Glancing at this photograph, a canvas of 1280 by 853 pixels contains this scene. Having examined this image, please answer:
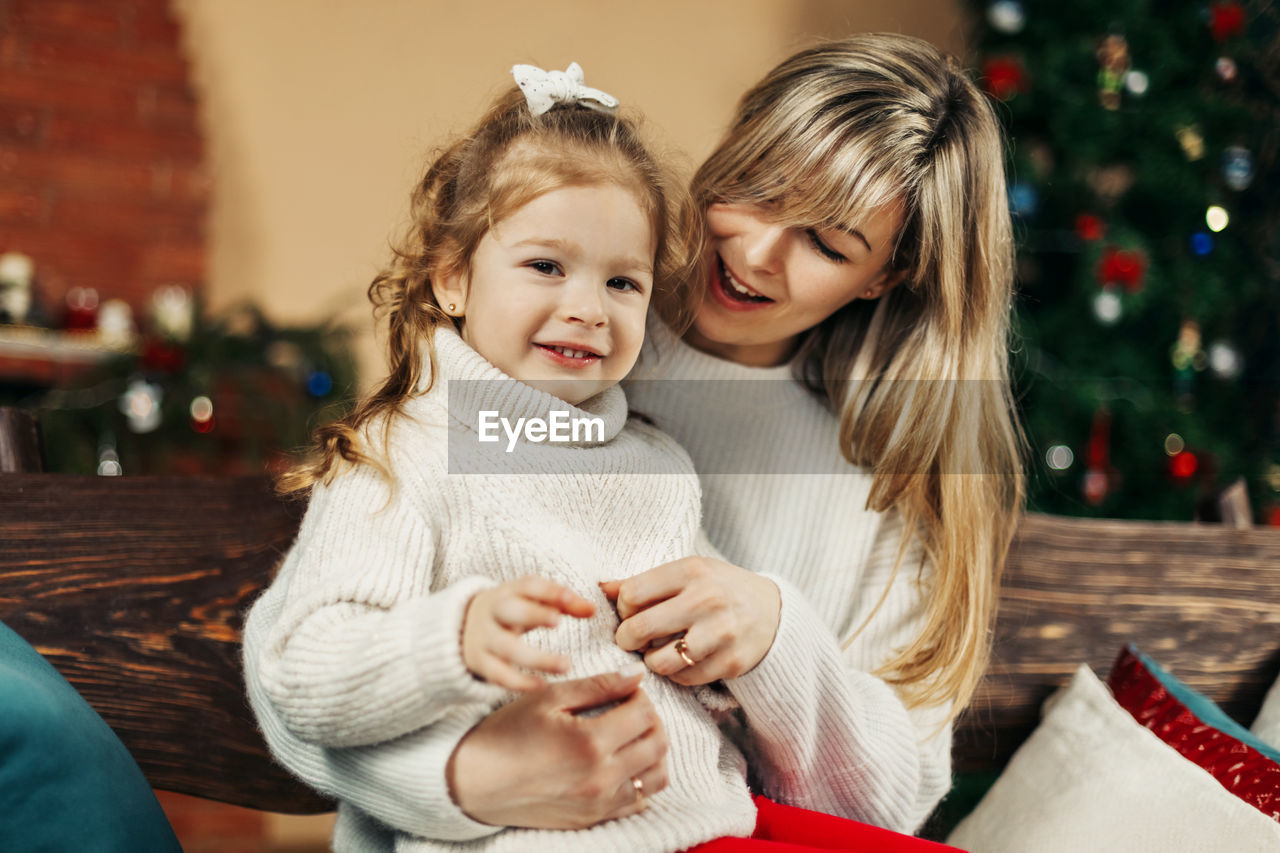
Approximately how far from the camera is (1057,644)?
131 centimetres

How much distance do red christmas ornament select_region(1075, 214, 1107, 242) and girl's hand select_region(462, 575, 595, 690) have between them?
2.38 meters

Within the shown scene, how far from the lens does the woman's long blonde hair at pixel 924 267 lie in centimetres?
111

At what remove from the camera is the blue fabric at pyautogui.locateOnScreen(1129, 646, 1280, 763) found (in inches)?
44.3

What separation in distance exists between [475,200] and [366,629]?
42cm

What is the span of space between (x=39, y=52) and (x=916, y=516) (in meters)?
2.77

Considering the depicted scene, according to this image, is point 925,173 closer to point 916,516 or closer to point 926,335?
point 926,335

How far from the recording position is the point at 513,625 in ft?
2.14

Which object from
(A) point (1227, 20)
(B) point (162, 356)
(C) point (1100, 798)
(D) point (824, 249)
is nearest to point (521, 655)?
(D) point (824, 249)

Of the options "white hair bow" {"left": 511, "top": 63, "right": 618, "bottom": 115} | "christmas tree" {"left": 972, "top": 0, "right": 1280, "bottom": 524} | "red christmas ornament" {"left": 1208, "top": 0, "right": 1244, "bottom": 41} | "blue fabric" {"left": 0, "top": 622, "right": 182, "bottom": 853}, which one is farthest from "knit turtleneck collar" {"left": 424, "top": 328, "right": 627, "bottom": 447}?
"red christmas ornament" {"left": 1208, "top": 0, "right": 1244, "bottom": 41}

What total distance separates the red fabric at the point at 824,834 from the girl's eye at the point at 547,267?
52 cm

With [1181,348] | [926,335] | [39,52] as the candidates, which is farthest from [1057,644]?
[39,52]

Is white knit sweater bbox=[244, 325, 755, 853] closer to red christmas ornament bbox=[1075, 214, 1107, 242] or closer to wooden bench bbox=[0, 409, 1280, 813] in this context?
wooden bench bbox=[0, 409, 1280, 813]

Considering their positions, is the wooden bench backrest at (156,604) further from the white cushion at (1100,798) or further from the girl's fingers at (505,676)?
the white cushion at (1100,798)

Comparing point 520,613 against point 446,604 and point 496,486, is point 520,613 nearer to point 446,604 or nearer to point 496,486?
point 446,604
